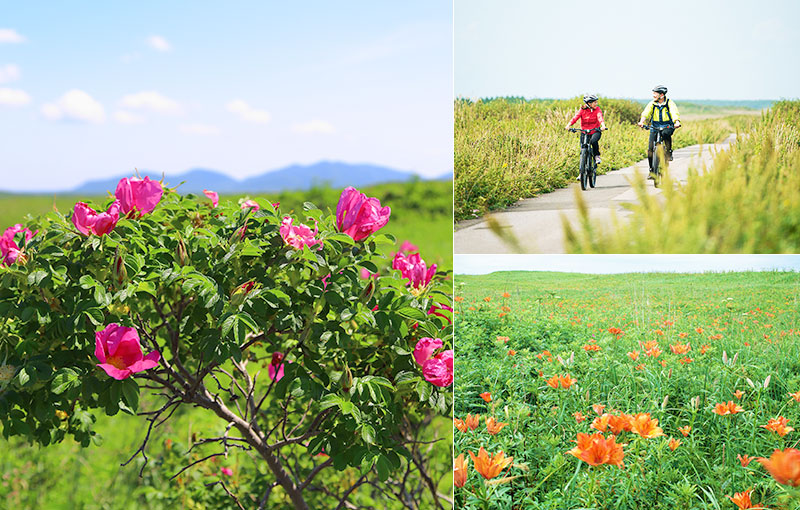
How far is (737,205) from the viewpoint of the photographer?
162 centimetres

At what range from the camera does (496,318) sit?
189 centimetres

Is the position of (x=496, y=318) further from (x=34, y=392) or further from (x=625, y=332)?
(x=34, y=392)

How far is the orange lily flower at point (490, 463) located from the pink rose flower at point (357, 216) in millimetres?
662

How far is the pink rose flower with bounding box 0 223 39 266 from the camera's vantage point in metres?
1.67

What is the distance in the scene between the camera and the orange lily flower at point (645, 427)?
1625mm

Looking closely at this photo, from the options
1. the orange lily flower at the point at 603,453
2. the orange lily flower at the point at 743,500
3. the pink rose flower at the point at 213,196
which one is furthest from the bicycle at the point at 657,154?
the pink rose flower at the point at 213,196

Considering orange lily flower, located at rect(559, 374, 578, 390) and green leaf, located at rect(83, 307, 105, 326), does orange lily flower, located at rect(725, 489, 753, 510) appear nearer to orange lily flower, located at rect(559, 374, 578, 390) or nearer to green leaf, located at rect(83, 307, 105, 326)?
orange lily flower, located at rect(559, 374, 578, 390)

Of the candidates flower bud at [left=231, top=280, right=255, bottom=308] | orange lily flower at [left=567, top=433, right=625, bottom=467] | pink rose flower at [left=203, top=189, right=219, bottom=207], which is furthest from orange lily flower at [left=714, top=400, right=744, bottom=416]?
pink rose flower at [left=203, top=189, right=219, bottom=207]

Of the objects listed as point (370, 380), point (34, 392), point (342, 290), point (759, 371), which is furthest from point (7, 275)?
point (759, 371)

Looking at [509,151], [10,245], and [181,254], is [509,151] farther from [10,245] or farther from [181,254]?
[10,245]

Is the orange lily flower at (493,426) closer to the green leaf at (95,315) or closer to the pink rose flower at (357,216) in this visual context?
the pink rose flower at (357,216)

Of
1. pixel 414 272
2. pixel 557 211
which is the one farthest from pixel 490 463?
pixel 557 211

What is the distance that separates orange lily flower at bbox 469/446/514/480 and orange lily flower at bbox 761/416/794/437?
639 millimetres

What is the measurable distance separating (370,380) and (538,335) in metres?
0.54
